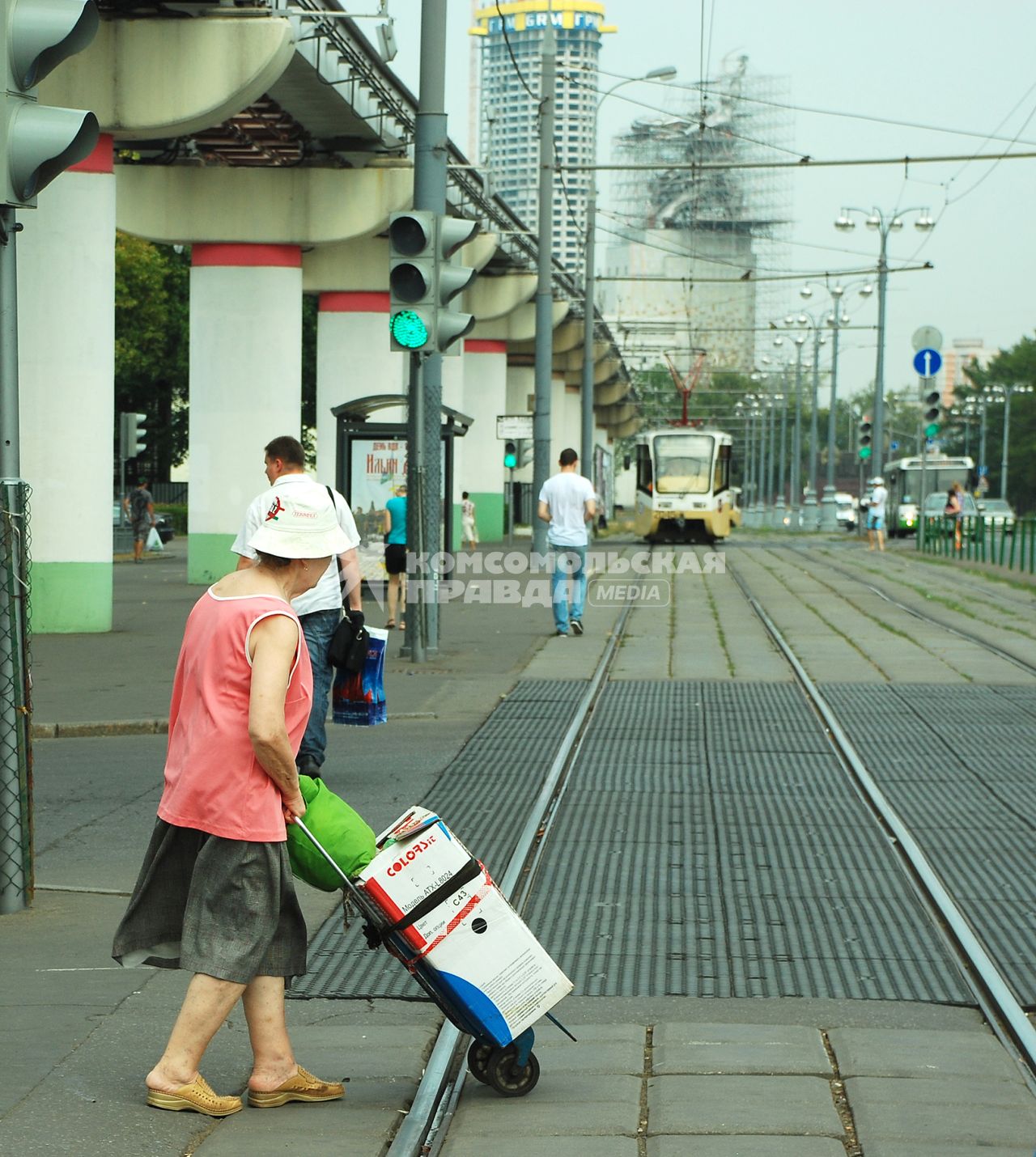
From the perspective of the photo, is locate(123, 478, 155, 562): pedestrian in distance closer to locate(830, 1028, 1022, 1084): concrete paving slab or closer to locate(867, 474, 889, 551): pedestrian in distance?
locate(867, 474, 889, 551): pedestrian in distance

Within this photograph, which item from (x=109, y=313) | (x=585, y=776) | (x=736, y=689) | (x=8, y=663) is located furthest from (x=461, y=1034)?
(x=109, y=313)

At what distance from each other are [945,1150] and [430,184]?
41.6 feet

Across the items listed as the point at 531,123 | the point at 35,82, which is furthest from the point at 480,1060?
the point at 531,123

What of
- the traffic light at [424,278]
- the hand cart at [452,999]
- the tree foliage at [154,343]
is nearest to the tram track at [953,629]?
the traffic light at [424,278]

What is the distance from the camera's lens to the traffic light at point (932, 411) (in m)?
38.0

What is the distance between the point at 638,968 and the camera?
6227 millimetres

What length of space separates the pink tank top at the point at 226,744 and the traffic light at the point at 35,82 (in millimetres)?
2767

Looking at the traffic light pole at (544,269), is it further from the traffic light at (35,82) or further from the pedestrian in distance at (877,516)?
the traffic light at (35,82)

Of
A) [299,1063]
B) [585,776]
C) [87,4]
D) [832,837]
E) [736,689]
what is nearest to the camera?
[299,1063]

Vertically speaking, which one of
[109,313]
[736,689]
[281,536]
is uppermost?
[109,313]

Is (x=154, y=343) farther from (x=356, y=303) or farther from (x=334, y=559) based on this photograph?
(x=334, y=559)

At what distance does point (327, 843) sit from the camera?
475 centimetres

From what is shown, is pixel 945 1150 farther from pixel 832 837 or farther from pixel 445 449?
pixel 445 449

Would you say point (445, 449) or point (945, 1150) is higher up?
point (445, 449)
